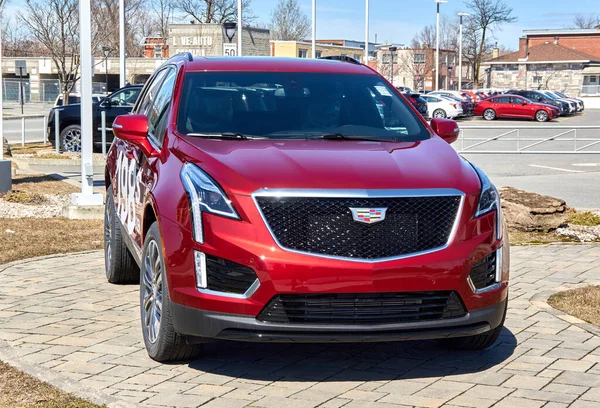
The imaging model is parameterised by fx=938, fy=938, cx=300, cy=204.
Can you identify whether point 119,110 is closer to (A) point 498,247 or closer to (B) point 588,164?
(B) point 588,164

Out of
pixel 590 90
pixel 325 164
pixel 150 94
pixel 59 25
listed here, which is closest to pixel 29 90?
pixel 59 25

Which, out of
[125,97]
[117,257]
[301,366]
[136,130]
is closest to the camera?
[301,366]

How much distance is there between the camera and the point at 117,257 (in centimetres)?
764

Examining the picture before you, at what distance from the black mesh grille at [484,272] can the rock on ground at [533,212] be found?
239 inches

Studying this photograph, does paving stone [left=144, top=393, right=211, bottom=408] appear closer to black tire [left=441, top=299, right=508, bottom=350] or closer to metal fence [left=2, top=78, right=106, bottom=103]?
black tire [left=441, top=299, right=508, bottom=350]

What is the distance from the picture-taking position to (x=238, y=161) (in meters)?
5.09

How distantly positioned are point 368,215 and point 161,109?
84.2 inches

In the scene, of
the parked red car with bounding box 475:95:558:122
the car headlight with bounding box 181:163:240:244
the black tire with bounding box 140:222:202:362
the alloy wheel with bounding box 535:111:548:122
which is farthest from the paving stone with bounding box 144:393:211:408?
the alloy wheel with bounding box 535:111:548:122

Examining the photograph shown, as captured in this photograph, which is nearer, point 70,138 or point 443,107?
point 70,138

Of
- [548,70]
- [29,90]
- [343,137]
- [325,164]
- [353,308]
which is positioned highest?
[548,70]

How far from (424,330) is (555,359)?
3.81ft

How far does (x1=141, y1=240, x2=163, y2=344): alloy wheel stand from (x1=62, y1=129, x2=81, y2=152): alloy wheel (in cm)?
1900

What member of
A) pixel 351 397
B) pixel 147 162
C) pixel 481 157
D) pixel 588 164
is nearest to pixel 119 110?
pixel 481 157

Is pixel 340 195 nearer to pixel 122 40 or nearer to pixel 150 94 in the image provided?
pixel 150 94
